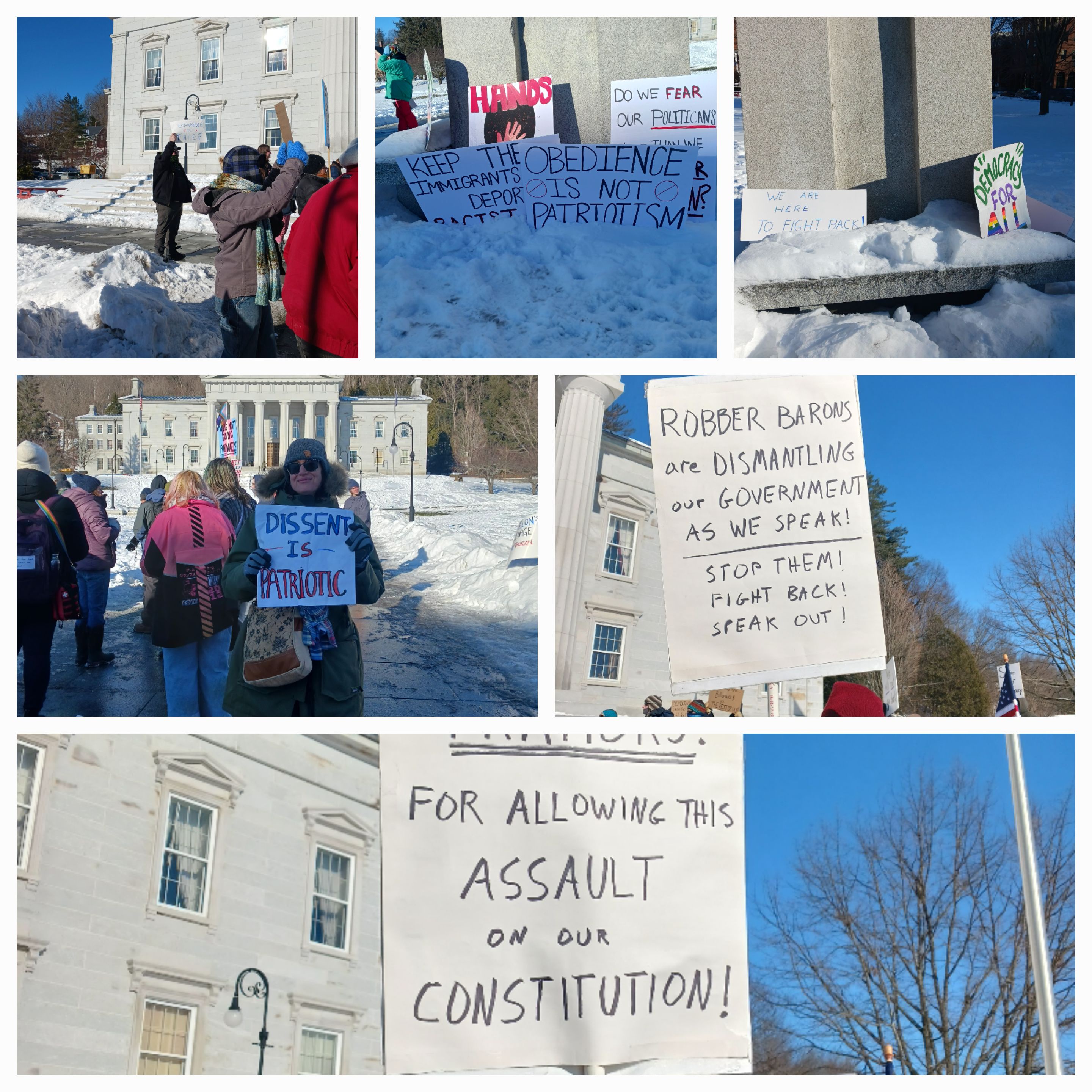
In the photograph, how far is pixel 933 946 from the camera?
4004mm

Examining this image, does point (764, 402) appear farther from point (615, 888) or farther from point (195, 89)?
point (195, 89)

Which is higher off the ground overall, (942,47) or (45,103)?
(942,47)

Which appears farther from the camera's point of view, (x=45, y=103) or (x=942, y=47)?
(x=942, y=47)

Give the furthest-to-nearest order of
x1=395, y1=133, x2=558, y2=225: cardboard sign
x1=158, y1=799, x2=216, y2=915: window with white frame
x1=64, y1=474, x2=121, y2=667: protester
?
x1=395, y1=133, x2=558, y2=225: cardboard sign, x1=64, y1=474, x2=121, y2=667: protester, x1=158, y1=799, x2=216, y2=915: window with white frame

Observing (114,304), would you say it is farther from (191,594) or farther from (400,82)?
(400,82)

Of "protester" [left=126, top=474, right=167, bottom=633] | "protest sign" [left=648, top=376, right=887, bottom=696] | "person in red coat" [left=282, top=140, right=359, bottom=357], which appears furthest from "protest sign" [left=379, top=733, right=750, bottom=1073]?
"person in red coat" [left=282, top=140, right=359, bottom=357]

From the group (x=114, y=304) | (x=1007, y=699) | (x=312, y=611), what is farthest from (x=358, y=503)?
(x=1007, y=699)

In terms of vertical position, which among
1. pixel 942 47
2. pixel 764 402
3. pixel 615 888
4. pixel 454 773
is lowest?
pixel 615 888

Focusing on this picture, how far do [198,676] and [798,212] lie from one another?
2.61m

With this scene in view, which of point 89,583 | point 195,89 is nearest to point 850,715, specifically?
point 89,583

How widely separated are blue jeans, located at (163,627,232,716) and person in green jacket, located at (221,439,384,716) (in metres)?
0.04

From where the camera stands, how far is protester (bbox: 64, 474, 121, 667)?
123 inches

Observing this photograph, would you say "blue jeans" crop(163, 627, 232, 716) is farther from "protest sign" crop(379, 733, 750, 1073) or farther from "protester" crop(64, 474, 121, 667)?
"protest sign" crop(379, 733, 750, 1073)
